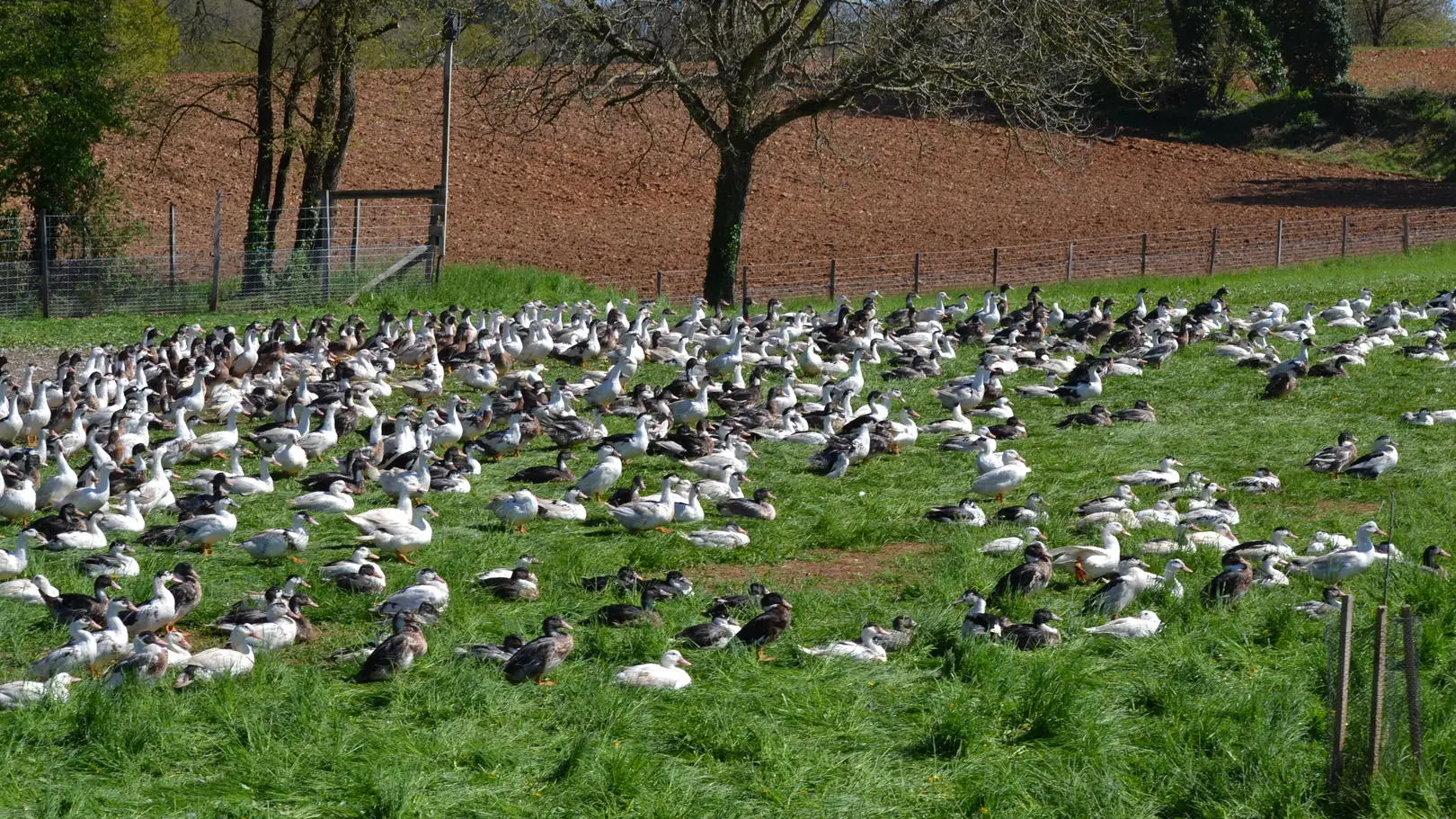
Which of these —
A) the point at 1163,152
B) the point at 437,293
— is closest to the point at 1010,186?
the point at 1163,152

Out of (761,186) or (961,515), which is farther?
(761,186)

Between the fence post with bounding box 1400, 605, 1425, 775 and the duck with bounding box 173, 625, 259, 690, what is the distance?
631 cm

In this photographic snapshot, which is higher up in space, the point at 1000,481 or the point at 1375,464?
the point at 1375,464

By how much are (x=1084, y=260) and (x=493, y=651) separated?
30016mm

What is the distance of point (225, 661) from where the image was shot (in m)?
9.30

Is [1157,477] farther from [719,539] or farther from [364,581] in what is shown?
[364,581]

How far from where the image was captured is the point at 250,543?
40.3ft

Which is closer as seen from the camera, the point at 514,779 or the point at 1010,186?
the point at 514,779

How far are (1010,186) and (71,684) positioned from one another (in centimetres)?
4574

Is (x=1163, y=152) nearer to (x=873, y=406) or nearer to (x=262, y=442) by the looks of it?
(x=873, y=406)

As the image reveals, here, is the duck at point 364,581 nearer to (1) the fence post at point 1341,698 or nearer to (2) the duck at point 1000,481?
(2) the duck at point 1000,481

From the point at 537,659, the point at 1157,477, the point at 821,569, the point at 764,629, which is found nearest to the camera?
the point at 537,659

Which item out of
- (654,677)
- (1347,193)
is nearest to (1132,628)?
(654,677)

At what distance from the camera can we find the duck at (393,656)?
9258mm
